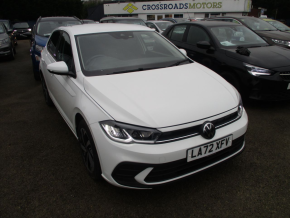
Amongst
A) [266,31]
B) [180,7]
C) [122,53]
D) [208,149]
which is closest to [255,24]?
[266,31]

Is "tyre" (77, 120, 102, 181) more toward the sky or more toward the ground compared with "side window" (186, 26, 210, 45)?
more toward the ground

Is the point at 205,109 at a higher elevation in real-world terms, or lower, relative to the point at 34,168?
higher

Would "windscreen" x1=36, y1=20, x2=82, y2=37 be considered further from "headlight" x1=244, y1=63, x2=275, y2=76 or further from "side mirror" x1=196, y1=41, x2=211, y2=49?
"headlight" x1=244, y1=63, x2=275, y2=76

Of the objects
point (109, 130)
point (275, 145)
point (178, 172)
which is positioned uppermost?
point (109, 130)

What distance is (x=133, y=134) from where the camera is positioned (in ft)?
6.54

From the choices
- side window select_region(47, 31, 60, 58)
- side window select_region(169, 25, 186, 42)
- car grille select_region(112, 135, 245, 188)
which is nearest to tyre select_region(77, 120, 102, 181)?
car grille select_region(112, 135, 245, 188)

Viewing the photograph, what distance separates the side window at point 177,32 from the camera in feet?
19.1

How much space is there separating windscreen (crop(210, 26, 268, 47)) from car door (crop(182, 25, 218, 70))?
0.74 ft

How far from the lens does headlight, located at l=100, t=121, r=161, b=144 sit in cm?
198

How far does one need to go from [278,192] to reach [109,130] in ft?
5.66

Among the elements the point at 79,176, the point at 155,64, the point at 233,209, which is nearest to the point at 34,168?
the point at 79,176

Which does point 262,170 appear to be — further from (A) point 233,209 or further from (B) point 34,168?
(B) point 34,168

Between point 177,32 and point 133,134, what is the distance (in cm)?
460

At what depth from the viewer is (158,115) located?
6.70 ft
